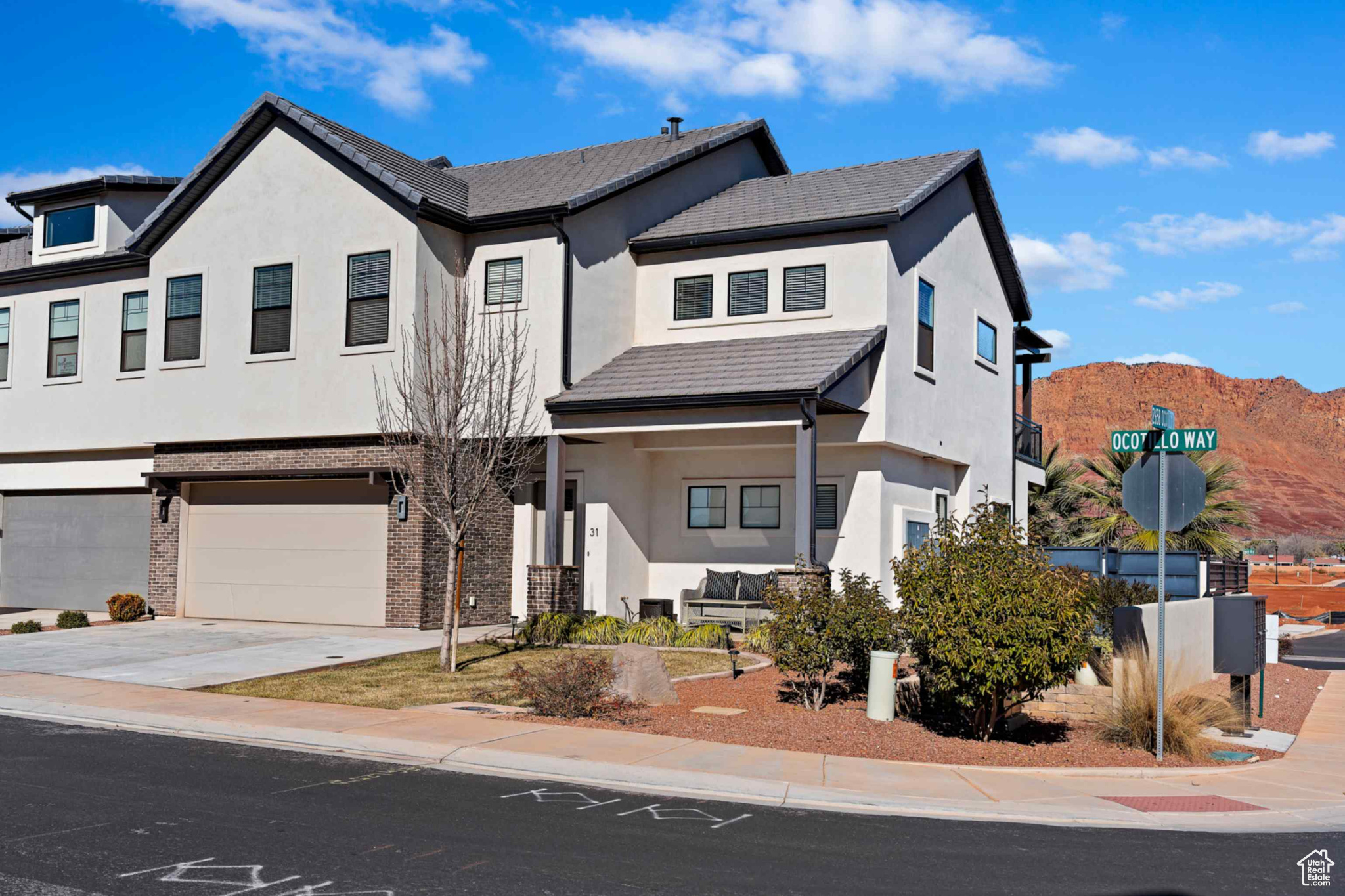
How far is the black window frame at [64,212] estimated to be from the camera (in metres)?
25.2

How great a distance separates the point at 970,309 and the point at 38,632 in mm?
18931

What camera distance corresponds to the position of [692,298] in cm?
2208

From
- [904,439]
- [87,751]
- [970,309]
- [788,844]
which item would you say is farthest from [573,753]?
[970,309]

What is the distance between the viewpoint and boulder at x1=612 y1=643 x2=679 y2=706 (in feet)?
45.4

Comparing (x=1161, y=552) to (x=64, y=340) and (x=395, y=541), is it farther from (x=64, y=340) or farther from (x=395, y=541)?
(x=64, y=340)

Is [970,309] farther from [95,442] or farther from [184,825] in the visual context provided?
[184,825]

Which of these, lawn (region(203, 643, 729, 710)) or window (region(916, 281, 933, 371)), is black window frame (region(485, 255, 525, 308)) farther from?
window (region(916, 281, 933, 371))

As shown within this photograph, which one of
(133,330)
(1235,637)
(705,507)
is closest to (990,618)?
(1235,637)

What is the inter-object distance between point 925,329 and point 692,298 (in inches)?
173

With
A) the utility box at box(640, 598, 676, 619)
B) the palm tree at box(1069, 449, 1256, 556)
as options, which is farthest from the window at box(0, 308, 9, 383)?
the palm tree at box(1069, 449, 1256, 556)

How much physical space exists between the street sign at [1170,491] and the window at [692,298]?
11.5 metres

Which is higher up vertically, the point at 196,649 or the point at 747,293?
the point at 747,293

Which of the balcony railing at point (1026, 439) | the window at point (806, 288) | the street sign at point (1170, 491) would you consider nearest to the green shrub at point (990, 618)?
the street sign at point (1170, 491)

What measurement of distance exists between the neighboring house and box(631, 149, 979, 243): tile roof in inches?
3.8
